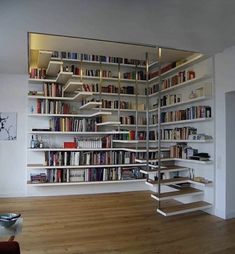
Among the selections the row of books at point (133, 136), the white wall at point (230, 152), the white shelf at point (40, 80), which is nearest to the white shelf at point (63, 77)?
the white shelf at point (40, 80)

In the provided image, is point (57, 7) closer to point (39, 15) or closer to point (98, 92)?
point (39, 15)

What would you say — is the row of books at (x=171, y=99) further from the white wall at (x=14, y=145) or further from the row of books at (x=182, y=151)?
the white wall at (x=14, y=145)

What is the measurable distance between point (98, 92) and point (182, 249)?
404cm

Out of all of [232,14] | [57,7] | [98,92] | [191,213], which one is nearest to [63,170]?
[98,92]

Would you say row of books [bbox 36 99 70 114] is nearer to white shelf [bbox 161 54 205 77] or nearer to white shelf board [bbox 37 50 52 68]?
white shelf board [bbox 37 50 52 68]

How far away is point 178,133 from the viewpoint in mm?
5617

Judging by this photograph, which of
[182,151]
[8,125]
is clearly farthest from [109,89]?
[8,125]

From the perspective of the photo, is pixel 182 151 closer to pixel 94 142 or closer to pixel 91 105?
pixel 94 142

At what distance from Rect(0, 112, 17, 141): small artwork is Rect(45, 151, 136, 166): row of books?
886 mm

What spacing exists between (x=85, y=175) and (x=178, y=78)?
2.91m

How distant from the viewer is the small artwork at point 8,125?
19.7 feet

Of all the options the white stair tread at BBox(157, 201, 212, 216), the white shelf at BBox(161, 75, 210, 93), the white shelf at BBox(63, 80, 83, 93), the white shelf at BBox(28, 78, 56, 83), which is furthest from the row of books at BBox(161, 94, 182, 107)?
the white shelf at BBox(28, 78, 56, 83)

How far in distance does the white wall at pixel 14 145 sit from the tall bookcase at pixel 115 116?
17cm

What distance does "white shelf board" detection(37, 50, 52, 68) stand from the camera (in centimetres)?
514
